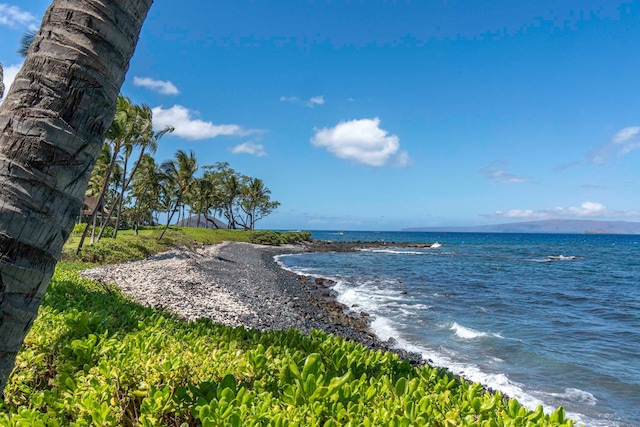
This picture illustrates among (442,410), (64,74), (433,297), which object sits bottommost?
(433,297)

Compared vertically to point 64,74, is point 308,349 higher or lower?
lower

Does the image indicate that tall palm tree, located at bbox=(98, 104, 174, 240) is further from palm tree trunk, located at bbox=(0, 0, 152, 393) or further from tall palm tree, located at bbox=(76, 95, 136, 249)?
palm tree trunk, located at bbox=(0, 0, 152, 393)

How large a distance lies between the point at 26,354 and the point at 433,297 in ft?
67.7

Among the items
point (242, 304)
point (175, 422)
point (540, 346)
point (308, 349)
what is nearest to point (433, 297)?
point (540, 346)

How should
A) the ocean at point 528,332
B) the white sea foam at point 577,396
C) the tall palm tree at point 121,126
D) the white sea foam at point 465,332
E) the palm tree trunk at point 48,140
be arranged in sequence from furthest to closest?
1. the tall palm tree at point 121,126
2. the white sea foam at point 465,332
3. the ocean at point 528,332
4. the white sea foam at point 577,396
5. the palm tree trunk at point 48,140

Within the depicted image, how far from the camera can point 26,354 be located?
305 centimetres

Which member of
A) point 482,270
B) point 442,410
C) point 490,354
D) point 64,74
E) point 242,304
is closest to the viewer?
point 64,74

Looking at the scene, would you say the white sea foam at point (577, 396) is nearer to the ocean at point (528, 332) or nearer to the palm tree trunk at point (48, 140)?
the ocean at point (528, 332)

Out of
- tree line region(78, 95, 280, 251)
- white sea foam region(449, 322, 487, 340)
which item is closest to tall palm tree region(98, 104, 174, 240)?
tree line region(78, 95, 280, 251)

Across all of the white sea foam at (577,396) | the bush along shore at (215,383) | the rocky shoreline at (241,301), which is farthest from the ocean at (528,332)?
the bush along shore at (215,383)

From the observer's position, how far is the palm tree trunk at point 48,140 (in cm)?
162

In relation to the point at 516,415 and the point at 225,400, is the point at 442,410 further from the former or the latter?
the point at 225,400

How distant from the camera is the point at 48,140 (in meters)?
1.67

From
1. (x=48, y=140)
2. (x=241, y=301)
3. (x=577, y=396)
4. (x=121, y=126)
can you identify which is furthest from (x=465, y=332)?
(x=121, y=126)
